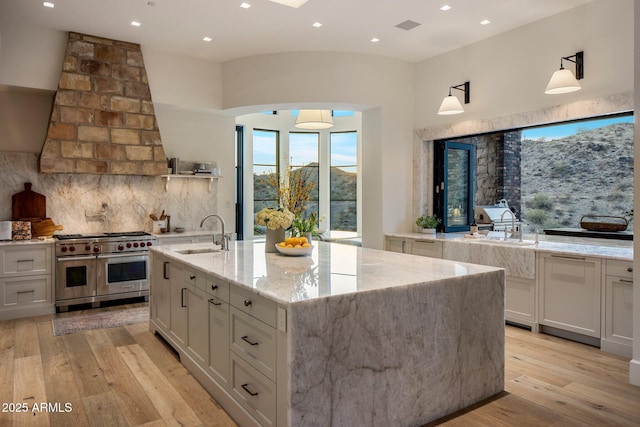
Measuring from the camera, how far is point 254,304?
2389 mm

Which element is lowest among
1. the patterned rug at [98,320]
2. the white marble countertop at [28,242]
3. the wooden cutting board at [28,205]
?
the patterned rug at [98,320]

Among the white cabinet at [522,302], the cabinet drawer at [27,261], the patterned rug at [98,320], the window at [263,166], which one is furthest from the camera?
the window at [263,166]

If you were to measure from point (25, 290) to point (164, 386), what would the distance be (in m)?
2.90

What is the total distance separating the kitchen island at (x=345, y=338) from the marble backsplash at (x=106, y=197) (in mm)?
3271

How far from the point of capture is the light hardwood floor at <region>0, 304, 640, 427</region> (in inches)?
106

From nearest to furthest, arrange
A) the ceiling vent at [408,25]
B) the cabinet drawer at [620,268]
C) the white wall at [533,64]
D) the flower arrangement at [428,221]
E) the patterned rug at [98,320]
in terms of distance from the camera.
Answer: the cabinet drawer at [620,268]
the white wall at [533,64]
the patterned rug at [98,320]
the ceiling vent at [408,25]
the flower arrangement at [428,221]

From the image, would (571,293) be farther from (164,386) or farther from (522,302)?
(164,386)

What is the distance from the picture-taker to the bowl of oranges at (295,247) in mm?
3533

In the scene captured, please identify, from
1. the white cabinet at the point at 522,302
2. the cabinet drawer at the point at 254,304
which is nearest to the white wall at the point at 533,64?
the white cabinet at the point at 522,302

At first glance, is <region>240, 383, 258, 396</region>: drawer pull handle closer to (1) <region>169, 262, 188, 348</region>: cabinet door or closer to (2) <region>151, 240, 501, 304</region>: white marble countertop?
(2) <region>151, 240, 501, 304</region>: white marble countertop

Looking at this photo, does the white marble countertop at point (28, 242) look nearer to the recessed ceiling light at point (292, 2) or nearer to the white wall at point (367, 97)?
the white wall at point (367, 97)

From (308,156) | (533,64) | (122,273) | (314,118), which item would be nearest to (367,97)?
(314,118)

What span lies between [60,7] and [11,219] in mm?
2591

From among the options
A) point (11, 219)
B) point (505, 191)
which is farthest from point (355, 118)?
point (11, 219)
